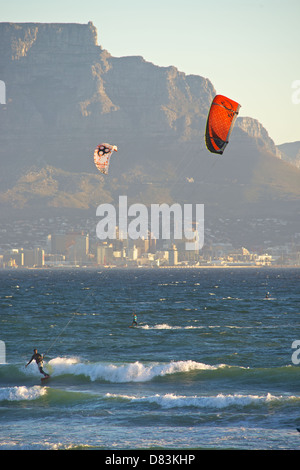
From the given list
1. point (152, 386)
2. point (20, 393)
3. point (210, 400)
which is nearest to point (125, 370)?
point (152, 386)

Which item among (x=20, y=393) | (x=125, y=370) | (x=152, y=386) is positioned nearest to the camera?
(x=20, y=393)

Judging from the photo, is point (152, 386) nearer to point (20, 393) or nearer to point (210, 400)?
point (210, 400)

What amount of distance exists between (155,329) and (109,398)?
30403 mm

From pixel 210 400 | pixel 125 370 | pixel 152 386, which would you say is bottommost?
pixel 152 386

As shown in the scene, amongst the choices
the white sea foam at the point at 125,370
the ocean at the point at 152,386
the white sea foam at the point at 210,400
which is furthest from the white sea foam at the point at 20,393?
the white sea foam at the point at 125,370

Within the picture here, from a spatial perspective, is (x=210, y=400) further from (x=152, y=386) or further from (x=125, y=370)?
(x=125, y=370)

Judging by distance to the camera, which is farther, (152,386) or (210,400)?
(152,386)

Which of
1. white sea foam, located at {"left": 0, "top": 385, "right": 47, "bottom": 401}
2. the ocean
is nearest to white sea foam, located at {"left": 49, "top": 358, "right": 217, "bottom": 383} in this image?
the ocean

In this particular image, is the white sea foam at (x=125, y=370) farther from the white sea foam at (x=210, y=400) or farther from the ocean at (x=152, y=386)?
the white sea foam at (x=210, y=400)

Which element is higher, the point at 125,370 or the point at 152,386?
the point at 125,370

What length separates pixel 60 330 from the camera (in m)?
60.2

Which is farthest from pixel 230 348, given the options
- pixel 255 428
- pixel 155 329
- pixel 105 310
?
pixel 105 310

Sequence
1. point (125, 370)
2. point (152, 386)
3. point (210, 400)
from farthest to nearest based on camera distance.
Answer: point (125, 370) → point (152, 386) → point (210, 400)
